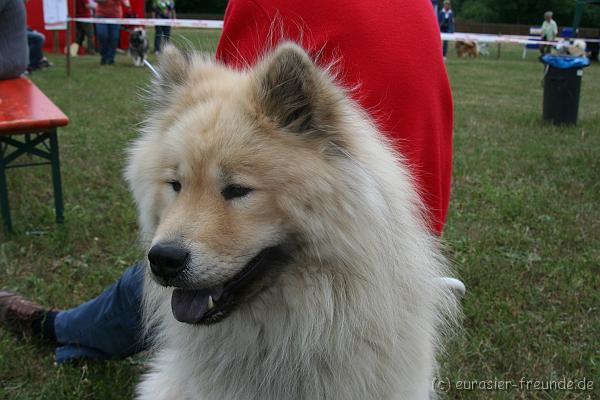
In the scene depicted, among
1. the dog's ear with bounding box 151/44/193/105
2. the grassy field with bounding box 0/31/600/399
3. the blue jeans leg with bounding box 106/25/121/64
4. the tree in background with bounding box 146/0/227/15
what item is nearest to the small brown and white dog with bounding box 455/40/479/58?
the blue jeans leg with bounding box 106/25/121/64

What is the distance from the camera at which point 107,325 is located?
237cm

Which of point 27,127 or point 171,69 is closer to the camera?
point 171,69

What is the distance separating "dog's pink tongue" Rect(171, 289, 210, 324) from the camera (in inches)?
60.9

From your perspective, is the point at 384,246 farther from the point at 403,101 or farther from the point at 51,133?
the point at 51,133

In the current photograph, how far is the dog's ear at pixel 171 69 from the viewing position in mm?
1782

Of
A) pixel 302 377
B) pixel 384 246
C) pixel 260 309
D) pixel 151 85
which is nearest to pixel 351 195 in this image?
pixel 384 246

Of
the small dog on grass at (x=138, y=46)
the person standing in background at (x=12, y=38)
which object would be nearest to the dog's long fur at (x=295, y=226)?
the person standing in background at (x=12, y=38)

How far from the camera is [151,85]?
186cm

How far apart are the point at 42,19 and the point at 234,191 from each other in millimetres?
15628

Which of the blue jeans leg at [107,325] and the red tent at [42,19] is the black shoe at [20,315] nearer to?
the blue jeans leg at [107,325]

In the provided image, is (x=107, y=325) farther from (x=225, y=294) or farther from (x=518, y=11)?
(x=518, y=11)

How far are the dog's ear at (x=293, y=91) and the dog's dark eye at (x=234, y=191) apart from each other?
0.22 metres

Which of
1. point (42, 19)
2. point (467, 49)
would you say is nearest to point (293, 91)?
point (42, 19)

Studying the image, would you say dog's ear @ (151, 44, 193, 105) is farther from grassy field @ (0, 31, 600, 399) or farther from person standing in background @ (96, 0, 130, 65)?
person standing in background @ (96, 0, 130, 65)
